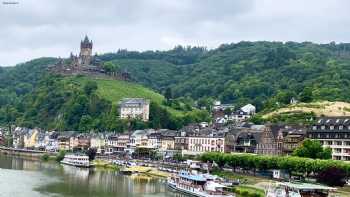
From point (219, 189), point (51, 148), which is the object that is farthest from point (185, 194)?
point (51, 148)

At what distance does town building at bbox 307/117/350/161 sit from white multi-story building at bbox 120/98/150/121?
209ft

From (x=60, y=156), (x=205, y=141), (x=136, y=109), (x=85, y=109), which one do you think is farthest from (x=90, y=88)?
(x=205, y=141)

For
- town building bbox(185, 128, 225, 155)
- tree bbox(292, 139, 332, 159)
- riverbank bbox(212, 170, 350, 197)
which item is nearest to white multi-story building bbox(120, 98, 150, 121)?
town building bbox(185, 128, 225, 155)

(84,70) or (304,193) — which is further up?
(84,70)

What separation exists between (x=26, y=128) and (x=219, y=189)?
109m

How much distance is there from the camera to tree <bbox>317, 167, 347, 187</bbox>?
68.9m

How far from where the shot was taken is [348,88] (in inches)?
6102

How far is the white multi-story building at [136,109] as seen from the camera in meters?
150

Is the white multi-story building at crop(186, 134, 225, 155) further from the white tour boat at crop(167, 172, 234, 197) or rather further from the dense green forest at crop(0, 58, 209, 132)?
the dense green forest at crop(0, 58, 209, 132)

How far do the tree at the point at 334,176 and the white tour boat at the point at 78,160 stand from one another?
51.3m

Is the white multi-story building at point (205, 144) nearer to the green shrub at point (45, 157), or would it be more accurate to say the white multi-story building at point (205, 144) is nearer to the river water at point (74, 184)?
the river water at point (74, 184)

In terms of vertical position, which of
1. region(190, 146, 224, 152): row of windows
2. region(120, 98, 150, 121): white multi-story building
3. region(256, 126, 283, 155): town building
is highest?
region(120, 98, 150, 121): white multi-story building

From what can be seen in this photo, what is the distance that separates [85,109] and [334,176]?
101780 mm

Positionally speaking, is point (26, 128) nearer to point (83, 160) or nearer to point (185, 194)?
point (83, 160)
